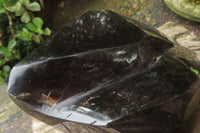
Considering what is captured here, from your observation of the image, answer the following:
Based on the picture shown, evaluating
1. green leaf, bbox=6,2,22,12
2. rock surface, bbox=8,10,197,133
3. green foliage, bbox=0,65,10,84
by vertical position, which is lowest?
green foliage, bbox=0,65,10,84

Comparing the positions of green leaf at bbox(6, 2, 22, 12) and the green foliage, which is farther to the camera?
the green foliage

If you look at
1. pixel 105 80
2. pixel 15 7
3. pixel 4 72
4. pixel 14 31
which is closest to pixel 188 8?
pixel 105 80

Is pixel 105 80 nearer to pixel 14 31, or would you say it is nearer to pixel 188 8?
pixel 188 8

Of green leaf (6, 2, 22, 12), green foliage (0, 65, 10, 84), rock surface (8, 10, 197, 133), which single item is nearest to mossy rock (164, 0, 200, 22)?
rock surface (8, 10, 197, 133)

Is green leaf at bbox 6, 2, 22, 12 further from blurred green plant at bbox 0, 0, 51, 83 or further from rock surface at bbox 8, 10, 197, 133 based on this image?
rock surface at bbox 8, 10, 197, 133

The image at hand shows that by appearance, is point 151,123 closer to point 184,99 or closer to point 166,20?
point 184,99

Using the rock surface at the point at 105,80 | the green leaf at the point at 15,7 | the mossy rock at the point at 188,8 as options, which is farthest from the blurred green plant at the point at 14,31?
the mossy rock at the point at 188,8
